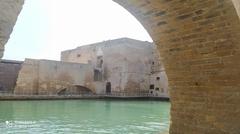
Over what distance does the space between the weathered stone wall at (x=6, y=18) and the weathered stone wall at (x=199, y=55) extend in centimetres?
177

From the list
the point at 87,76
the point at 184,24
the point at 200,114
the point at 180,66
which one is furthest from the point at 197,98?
the point at 87,76

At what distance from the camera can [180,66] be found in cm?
464

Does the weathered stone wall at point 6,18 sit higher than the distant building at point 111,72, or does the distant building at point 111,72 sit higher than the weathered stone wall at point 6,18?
the distant building at point 111,72

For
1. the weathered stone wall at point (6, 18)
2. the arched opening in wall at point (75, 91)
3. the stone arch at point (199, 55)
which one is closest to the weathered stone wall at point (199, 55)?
the stone arch at point (199, 55)

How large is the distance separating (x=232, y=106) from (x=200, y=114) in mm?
505

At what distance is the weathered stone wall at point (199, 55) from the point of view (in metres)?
3.91

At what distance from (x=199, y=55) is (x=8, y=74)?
25333mm

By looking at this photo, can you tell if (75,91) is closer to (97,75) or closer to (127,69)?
(97,75)

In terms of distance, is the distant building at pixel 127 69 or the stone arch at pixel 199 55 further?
the distant building at pixel 127 69

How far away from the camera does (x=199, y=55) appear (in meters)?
4.34

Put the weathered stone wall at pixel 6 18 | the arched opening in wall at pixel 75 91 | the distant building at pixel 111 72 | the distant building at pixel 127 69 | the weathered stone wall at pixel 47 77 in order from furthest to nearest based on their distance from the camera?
the distant building at pixel 127 69, the arched opening in wall at pixel 75 91, the distant building at pixel 111 72, the weathered stone wall at pixel 47 77, the weathered stone wall at pixel 6 18

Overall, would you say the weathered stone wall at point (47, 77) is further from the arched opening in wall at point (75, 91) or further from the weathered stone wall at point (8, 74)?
the weathered stone wall at point (8, 74)

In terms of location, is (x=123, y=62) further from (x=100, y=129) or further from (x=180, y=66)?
(x=180, y=66)

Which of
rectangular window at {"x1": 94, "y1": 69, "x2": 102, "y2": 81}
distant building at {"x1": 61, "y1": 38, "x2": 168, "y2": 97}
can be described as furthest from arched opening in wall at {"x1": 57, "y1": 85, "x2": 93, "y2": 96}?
rectangular window at {"x1": 94, "y1": 69, "x2": 102, "y2": 81}
